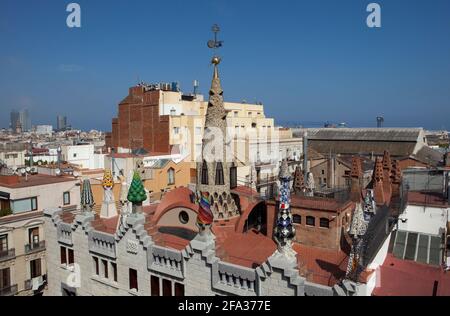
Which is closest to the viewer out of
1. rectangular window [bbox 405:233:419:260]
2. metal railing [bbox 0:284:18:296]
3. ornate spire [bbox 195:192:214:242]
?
ornate spire [bbox 195:192:214:242]

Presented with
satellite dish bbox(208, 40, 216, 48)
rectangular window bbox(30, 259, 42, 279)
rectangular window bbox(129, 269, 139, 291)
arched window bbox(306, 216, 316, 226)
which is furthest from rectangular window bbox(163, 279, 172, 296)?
rectangular window bbox(30, 259, 42, 279)

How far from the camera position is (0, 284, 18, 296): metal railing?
2437cm

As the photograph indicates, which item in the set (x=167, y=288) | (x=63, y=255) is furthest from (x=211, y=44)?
(x=63, y=255)

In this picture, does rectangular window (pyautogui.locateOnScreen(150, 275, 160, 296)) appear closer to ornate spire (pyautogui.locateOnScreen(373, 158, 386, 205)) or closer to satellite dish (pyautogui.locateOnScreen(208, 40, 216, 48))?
satellite dish (pyautogui.locateOnScreen(208, 40, 216, 48))

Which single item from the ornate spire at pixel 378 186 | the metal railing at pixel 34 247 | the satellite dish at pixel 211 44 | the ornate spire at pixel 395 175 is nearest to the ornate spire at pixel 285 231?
the ornate spire at pixel 378 186

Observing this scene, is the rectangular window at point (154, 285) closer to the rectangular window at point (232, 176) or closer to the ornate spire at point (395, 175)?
the rectangular window at point (232, 176)

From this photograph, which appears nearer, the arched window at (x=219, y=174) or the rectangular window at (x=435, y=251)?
the rectangular window at (x=435, y=251)

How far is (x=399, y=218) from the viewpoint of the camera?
1825cm

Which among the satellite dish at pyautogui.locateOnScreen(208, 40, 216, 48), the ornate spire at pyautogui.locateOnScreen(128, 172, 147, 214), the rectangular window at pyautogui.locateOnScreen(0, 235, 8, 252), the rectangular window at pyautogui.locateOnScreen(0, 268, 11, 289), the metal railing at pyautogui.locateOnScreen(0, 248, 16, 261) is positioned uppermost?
the satellite dish at pyautogui.locateOnScreen(208, 40, 216, 48)

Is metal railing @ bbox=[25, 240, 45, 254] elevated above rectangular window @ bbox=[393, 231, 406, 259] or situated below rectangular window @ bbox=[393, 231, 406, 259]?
below

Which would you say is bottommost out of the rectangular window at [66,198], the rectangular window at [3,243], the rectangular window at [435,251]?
the rectangular window at [3,243]

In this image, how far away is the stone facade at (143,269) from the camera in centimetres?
1259

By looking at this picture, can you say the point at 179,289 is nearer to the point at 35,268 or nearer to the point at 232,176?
the point at 232,176
